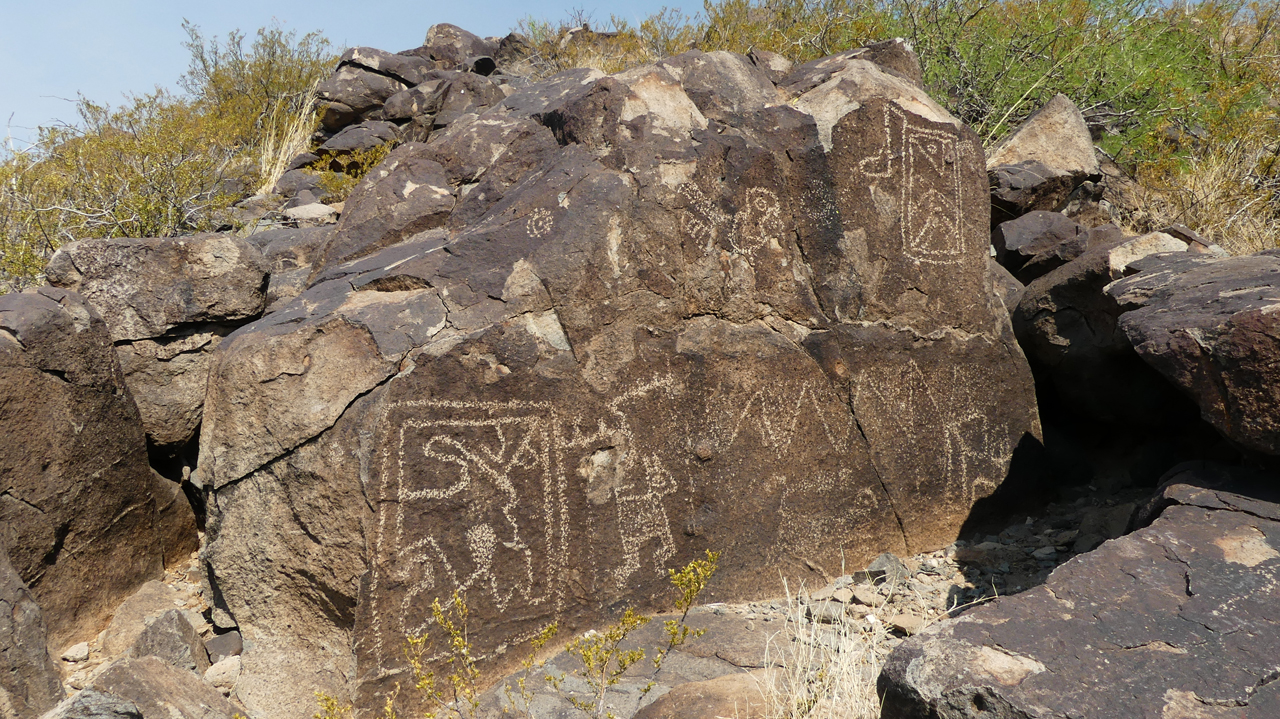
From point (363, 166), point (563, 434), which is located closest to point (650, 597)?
point (563, 434)

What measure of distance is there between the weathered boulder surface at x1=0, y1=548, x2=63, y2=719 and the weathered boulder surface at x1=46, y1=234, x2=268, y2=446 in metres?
1.00

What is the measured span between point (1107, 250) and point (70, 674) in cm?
431

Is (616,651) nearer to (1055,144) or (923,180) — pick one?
(923,180)

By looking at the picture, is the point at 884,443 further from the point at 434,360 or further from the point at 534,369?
the point at 434,360

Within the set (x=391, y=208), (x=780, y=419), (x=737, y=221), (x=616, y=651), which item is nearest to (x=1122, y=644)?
(x=616, y=651)

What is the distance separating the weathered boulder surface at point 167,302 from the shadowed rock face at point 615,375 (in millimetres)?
413

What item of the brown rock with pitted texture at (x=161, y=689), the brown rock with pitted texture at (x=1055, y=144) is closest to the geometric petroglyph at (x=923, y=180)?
the brown rock with pitted texture at (x=1055, y=144)

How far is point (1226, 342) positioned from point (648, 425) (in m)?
1.78

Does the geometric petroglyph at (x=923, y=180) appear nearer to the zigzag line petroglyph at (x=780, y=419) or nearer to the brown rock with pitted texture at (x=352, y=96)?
the zigzag line petroglyph at (x=780, y=419)

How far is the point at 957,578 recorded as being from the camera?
352 centimetres

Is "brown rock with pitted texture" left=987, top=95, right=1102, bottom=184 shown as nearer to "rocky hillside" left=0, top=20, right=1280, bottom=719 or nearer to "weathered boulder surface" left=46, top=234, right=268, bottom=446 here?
"rocky hillside" left=0, top=20, right=1280, bottom=719

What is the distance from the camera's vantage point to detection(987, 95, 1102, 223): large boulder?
5.08 m

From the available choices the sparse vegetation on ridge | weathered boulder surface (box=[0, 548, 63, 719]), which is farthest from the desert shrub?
weathered boulder surface (box=[0, 548, 63, 719])

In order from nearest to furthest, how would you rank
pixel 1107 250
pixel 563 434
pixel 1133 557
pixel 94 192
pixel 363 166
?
pixel 1133 557 → pixel 563 434 → pixel 1107 250 → pixel 94 192 → pixel 363 166
